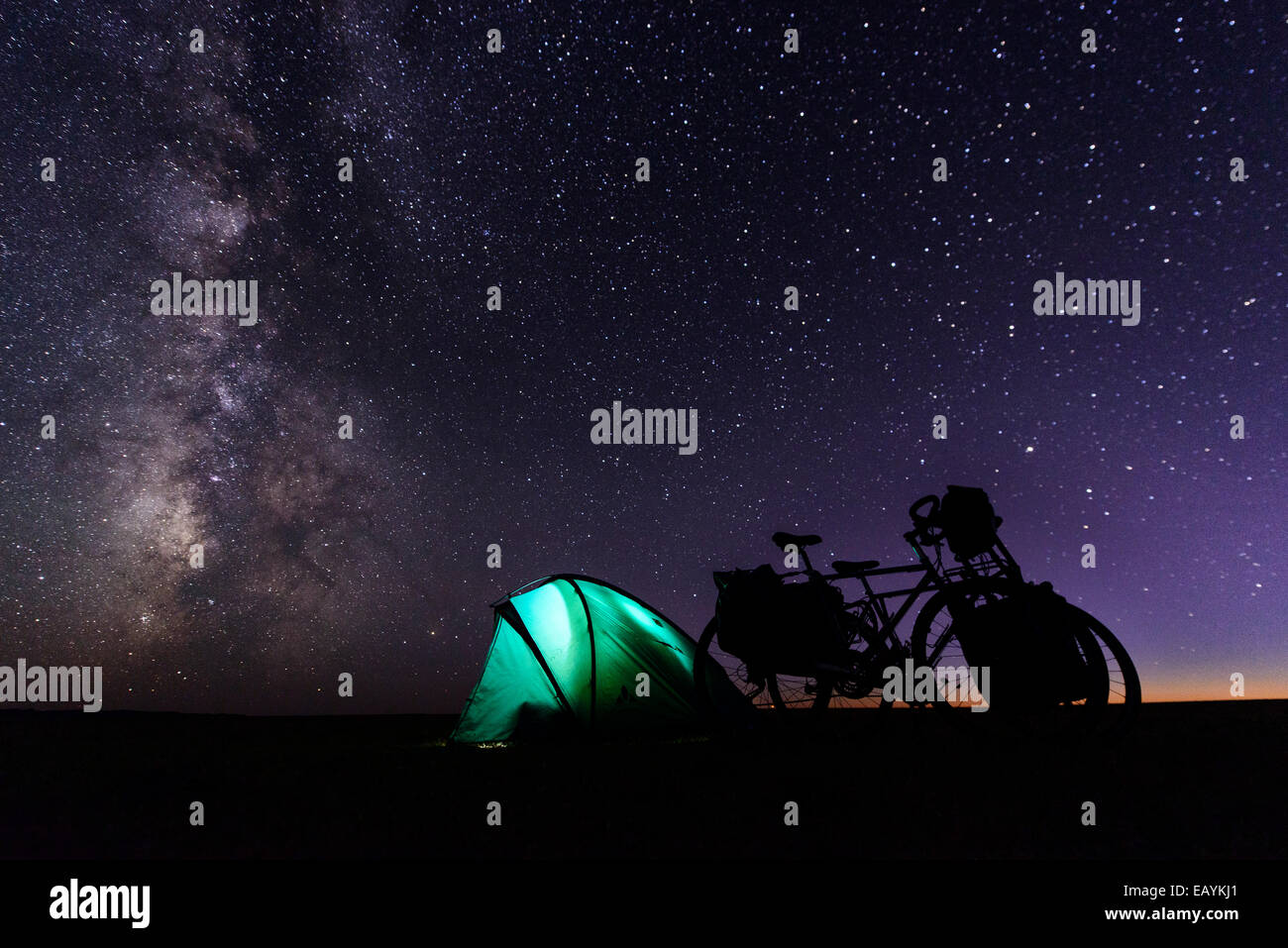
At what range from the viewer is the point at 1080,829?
3.18 m

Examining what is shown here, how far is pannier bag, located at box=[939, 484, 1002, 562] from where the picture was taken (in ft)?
16.1

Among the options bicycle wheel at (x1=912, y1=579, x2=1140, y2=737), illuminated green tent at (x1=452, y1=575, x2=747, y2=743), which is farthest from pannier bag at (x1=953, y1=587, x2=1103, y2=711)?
illuminated green tent at (x1=452, y1=575, x2=747, y2=743)

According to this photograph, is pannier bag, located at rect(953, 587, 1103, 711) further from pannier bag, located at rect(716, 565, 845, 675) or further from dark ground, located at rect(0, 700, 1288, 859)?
pannier bag, located at rect(716, 565, 845, 675)

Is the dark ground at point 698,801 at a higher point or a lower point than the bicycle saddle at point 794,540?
lower

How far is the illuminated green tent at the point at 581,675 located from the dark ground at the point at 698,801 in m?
0.83

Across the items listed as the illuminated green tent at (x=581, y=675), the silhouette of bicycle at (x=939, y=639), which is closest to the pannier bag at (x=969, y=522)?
the silhouette of bicycle at (x=939, y=639)

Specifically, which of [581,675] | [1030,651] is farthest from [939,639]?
[581,675]

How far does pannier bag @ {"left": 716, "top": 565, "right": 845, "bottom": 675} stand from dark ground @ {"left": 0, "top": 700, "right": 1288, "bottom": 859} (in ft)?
2.58

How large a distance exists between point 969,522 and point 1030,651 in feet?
3.16

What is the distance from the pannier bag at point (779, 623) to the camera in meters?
5.61

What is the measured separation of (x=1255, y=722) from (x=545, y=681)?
8.49 metres

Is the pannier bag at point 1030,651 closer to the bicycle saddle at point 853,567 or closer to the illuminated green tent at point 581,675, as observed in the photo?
the bicycle saddle at point 853,567
